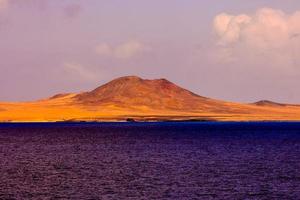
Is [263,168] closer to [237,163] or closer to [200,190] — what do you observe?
[237,163]

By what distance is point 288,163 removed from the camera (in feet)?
277

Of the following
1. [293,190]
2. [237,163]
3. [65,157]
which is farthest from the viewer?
[65,157]

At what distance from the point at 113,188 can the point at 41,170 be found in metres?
19.0

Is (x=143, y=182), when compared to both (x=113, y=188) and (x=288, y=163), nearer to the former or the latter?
(x=113, y=188)

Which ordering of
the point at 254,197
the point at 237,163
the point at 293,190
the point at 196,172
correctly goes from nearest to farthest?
the point at 254,197
the point at 293,190
the point at 196,172
the point at 237,163

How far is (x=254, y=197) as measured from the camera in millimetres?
54156

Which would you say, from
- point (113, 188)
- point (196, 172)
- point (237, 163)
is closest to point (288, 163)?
point (237, 163)

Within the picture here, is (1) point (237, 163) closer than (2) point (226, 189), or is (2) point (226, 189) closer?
(2) point (226, 189)

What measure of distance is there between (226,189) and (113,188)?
1012 cm

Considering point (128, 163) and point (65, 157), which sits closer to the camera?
point (128, 163)

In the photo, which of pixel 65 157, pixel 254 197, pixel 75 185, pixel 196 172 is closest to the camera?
pixel 254 197

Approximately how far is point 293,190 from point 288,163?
27373 mm

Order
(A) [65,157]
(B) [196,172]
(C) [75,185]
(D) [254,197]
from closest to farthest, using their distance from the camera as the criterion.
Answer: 1. (D) [254,197]
2. (C) [75,185]
3. (B) [196,172]
4. (A) [65,157]


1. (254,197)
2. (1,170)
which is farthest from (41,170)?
(254,197)
